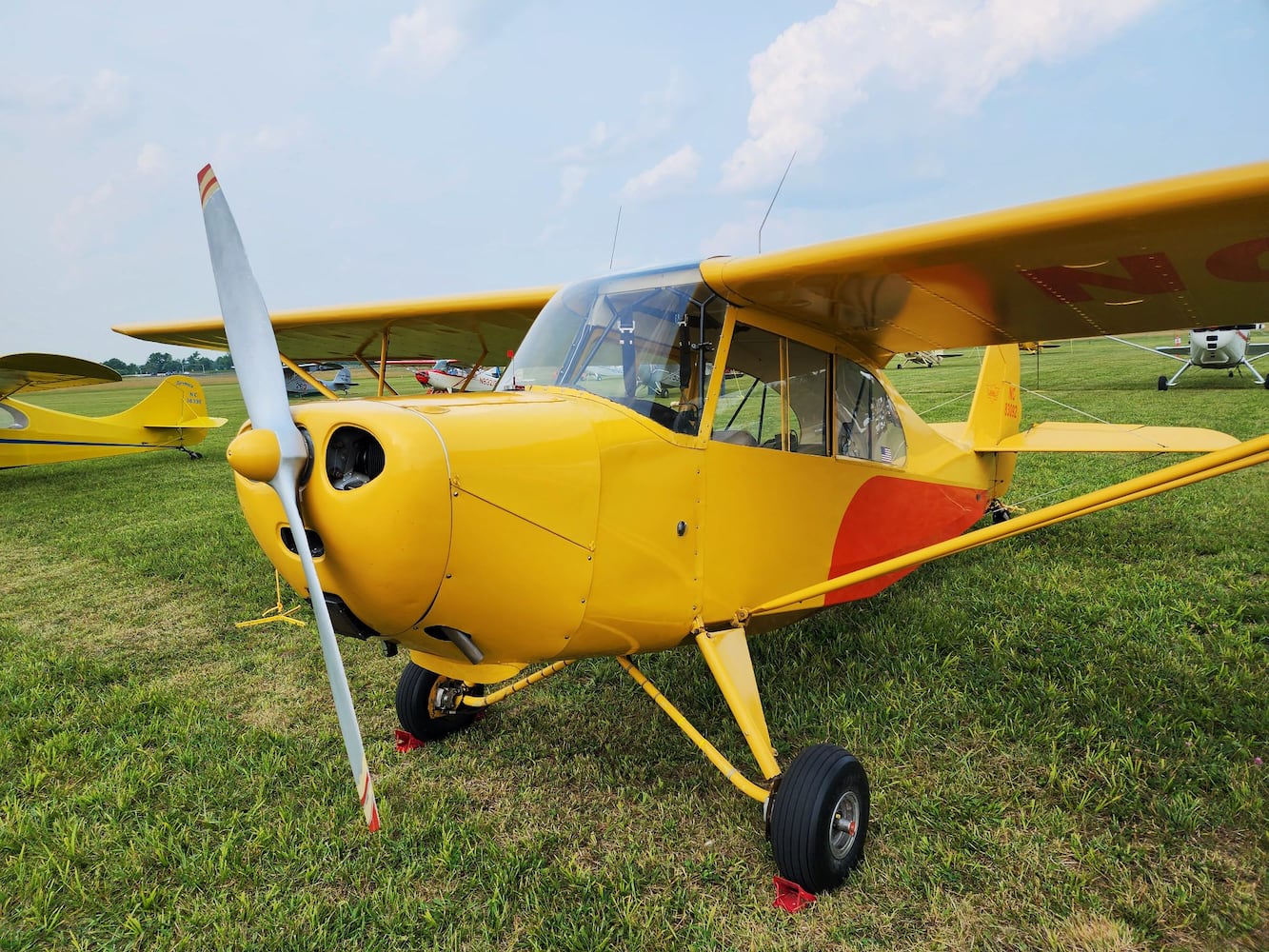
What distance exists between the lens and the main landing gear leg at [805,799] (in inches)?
92.0

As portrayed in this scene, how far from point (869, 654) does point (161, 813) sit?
11.8 feet

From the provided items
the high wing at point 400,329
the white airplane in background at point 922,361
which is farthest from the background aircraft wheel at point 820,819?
the white airplane in background at point 922,361

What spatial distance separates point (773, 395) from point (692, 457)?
2.27 feet

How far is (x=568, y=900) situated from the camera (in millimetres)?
2350

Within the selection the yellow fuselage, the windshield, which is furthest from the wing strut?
the windshield

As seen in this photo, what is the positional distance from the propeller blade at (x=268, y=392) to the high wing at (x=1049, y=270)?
66.2 inches

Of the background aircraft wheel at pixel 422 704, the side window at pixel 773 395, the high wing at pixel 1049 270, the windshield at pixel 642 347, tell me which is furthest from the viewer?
the background aircraft wheel at pixel 422 704

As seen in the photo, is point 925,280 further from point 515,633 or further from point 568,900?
point 568,900

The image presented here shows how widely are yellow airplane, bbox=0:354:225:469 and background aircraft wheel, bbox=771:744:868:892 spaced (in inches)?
520

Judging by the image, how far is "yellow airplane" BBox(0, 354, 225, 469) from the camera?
38.0 ft

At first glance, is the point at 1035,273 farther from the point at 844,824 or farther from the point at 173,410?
the point at 173,410

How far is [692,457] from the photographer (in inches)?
108

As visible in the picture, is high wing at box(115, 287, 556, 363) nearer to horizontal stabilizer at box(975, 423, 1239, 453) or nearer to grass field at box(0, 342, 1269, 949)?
grass field at box(0, 342, 1269, 949)

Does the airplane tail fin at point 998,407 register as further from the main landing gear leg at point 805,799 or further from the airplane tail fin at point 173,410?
the airplane tail fin at point 173,410
